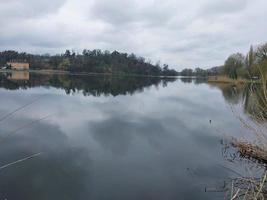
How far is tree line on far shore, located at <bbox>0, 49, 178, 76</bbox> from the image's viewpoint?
106 m

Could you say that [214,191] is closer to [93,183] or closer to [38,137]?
[93,183]

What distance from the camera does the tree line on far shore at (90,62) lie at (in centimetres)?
10612

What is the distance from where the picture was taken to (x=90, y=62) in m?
108

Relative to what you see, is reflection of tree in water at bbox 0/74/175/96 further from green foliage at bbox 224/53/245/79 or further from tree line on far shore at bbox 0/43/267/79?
tree line on far shore at bbox 0/43/267/79

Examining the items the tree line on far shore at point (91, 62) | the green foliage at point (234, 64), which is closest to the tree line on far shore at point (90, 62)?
the tree line on far shore at point (91, 62)

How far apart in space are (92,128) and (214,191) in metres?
6.08

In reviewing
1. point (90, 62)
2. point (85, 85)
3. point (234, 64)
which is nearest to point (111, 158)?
point (85, 85)

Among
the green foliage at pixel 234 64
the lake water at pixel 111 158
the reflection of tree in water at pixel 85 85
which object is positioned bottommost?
the lake water at pixel 111 158

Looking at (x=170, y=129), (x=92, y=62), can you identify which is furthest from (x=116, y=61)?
(x=170, y=129)

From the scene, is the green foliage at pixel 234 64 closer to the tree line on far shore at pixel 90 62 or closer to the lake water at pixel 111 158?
the lake water at pixel 111 158

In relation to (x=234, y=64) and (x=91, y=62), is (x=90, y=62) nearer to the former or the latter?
(x=91, y=62)

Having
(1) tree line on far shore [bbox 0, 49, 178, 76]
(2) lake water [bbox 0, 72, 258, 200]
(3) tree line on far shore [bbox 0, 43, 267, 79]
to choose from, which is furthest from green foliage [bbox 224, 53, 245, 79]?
(1) tree line on far shore [bbox 0, 49, 178, 76]

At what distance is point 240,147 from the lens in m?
9.34

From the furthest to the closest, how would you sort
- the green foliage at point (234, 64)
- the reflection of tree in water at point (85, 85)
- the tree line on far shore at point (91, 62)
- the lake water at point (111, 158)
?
the tree line on far shore at point (91, 62), the green foliage at point (234, 64), the reflection of tree in water at point (85, 85), the lake water at point (111, 158)
